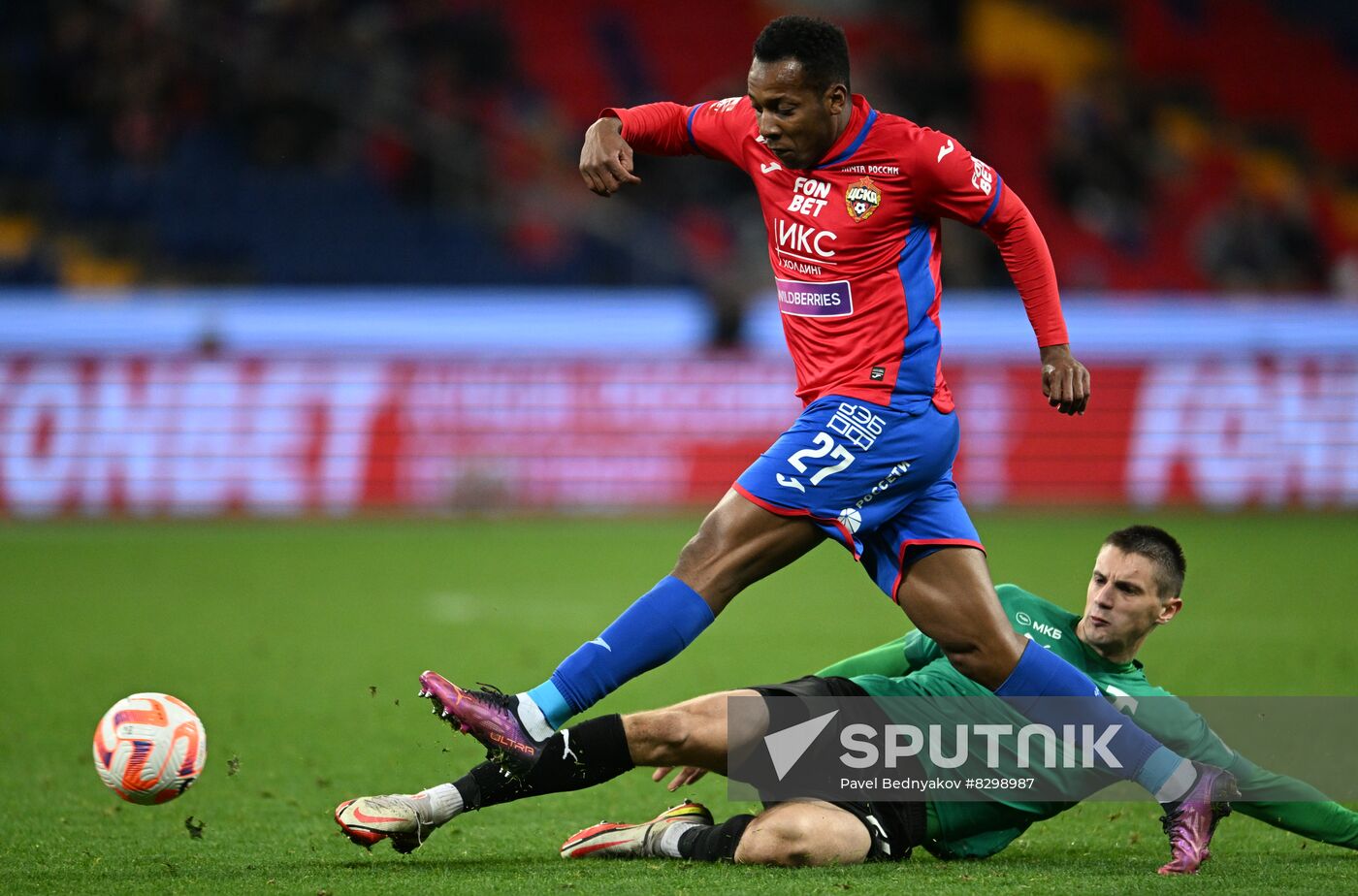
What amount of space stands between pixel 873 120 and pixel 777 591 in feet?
23.5

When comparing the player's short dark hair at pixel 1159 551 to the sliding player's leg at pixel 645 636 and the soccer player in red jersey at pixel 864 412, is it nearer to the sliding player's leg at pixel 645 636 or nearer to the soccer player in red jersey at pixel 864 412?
the soccer player in red jersey at pixel 864 412

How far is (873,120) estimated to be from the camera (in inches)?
170

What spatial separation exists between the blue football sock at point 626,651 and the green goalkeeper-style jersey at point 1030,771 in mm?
669

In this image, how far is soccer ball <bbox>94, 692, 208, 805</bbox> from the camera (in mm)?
4250

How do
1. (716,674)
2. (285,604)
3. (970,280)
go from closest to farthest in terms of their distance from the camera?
(716,674), (285,604), (970,280)

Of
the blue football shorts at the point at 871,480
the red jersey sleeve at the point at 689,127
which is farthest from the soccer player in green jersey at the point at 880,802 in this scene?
the red jersey sleeve at the point at 689,127

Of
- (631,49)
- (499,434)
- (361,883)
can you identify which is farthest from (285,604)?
(631,49)

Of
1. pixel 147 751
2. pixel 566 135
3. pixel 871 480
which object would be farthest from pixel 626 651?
pixel 566 135

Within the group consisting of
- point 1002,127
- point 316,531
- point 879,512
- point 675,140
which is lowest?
→ point 316,531

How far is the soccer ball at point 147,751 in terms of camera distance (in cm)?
425

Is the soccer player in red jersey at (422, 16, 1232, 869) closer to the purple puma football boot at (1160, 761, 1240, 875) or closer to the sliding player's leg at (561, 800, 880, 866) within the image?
the purple puma football boot at (1160, 761, 1240, 875)

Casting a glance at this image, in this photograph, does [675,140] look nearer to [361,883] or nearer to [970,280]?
[361,883]

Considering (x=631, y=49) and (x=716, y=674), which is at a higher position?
(x=631, y=49)

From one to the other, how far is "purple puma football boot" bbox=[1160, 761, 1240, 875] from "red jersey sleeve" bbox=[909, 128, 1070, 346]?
3.87 feet
